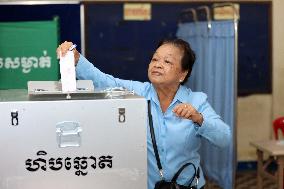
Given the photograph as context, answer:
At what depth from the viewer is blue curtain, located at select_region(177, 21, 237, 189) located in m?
3.35

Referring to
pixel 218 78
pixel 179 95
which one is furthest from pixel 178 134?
pixel 218 78

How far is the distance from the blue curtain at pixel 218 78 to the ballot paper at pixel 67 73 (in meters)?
2.08

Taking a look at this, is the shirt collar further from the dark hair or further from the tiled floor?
the tiled floor

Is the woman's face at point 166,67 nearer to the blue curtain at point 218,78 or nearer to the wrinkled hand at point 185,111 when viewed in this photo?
the wrinkled hand at point 185,111

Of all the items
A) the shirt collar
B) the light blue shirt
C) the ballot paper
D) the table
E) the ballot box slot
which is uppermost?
the ballot paper

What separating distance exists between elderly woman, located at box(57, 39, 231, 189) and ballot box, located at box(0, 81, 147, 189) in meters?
0.43

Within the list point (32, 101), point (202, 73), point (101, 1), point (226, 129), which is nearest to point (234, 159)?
point (202, 73)

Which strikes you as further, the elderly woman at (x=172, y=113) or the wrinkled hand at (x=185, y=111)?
the elderly woman at (x=172, y=113)

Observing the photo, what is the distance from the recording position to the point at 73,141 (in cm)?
125

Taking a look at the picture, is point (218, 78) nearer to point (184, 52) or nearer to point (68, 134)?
point (184, 52)

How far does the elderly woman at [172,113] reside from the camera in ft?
5.85

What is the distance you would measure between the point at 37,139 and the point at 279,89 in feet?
13.2

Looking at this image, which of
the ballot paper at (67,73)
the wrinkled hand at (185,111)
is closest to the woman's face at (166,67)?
the wrinkled hand at (185,111)

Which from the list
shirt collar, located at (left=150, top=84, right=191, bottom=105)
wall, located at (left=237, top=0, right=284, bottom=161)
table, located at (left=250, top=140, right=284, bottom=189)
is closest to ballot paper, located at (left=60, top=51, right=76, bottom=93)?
shirt collar, located at (left=150, top=84, right=191, bottom=105)
